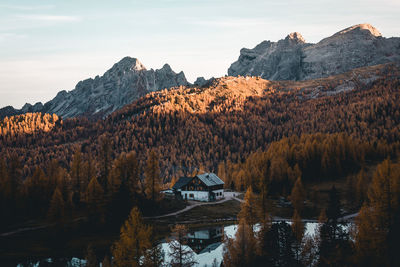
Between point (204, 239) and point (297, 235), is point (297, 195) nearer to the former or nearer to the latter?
point (204, 239)

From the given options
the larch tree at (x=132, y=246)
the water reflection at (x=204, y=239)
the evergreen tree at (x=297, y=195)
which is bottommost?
the water reflection at (x=204, y=239)

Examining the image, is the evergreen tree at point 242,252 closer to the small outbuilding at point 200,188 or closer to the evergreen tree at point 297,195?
the evergreen tree at point 297,195

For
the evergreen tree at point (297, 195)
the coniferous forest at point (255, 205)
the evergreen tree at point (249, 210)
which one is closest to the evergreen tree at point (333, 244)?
the coniferous forest at point (255, 205)

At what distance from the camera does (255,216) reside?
70.8 meters

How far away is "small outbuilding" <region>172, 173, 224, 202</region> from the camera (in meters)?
121

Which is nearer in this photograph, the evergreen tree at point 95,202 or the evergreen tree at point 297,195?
the evergreen tree at point 95,202

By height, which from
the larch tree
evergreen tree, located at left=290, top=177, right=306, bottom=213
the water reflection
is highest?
the larch tree

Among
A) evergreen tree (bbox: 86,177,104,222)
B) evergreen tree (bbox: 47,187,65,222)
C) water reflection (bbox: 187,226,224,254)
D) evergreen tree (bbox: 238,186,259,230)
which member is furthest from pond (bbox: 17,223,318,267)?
evergreen tree (bbox: 86,177,104,222)

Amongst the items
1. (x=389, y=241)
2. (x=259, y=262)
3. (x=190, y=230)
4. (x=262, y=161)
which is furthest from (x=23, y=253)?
(x=262, y=161)

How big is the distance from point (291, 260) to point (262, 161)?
9559 centimetres

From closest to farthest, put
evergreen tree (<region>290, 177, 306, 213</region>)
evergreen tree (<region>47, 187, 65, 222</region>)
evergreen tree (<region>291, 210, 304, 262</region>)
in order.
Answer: evergreen tree (<region>291, 210, 304, 262</region>) < evergreen tree (<region>47, 187, 65, 222</region>) < evergreen tree (<region>290, 177, 306, 213</region>)

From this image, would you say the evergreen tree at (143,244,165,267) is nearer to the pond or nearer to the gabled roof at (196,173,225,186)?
the pond

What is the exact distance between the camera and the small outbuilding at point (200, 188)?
121 meters

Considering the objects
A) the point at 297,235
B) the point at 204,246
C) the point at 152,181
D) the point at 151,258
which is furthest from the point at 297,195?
the point at 151,258
